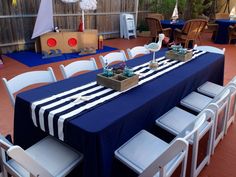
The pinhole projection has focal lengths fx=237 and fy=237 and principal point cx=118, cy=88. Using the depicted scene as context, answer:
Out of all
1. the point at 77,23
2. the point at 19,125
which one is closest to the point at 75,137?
the point at 19,125

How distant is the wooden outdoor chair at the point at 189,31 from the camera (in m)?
6.09

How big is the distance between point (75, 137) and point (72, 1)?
17.8 feet

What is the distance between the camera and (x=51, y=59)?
17.5 feet

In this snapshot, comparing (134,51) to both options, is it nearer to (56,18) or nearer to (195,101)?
(195,101)

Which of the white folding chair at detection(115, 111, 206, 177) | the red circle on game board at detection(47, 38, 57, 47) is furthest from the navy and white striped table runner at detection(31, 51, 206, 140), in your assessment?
the red circle on game board at detection(47, 38, 57, 47)

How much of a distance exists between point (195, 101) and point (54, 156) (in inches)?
59.1

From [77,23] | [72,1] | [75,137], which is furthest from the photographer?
[77,23]

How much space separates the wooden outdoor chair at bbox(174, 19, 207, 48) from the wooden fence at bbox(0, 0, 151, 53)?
232 cm

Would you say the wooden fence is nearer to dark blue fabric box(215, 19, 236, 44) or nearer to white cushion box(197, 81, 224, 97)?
dark blue fabric box(215, 19, 236, 44)

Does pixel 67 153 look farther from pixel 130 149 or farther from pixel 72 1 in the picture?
pixel 72 1

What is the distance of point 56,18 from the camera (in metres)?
6.29

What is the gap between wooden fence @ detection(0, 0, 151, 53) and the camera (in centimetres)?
549

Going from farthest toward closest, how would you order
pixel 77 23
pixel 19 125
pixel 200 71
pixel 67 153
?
pixel 77 23 → pixel 200 71 → pixel 19 125 → pixel 67 153

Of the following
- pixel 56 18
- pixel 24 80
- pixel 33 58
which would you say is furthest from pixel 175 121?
pixel 56 18
